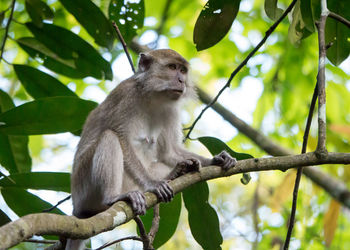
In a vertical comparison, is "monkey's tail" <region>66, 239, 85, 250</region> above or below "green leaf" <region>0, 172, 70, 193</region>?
below

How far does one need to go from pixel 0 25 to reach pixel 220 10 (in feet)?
8.63

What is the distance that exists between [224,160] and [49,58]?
248 cm

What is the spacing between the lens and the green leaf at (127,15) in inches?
202

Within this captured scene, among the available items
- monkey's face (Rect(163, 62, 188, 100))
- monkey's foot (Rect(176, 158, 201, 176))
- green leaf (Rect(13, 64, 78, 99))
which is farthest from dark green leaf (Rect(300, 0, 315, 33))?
green leaf (Rect(13, 64, 78, 99))

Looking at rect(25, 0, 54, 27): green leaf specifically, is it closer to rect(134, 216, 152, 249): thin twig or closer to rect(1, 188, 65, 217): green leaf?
rect(1, 188, 65, 217): green leaf

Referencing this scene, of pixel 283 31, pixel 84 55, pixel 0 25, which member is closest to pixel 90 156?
pixel 84 55

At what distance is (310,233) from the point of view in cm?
807

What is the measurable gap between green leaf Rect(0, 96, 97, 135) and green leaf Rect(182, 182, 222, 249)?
4.43 ft

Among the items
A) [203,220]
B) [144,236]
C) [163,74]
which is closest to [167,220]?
[203,220]

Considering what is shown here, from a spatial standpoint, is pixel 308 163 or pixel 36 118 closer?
pixel 308 163

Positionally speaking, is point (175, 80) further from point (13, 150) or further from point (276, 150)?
point (13, 150)

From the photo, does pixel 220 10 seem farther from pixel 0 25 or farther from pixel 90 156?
pixel 0 25

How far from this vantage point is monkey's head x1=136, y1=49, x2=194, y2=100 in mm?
5738

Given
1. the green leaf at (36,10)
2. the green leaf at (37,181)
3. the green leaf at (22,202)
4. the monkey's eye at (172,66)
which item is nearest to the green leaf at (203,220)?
the green leaf at (37,181)
